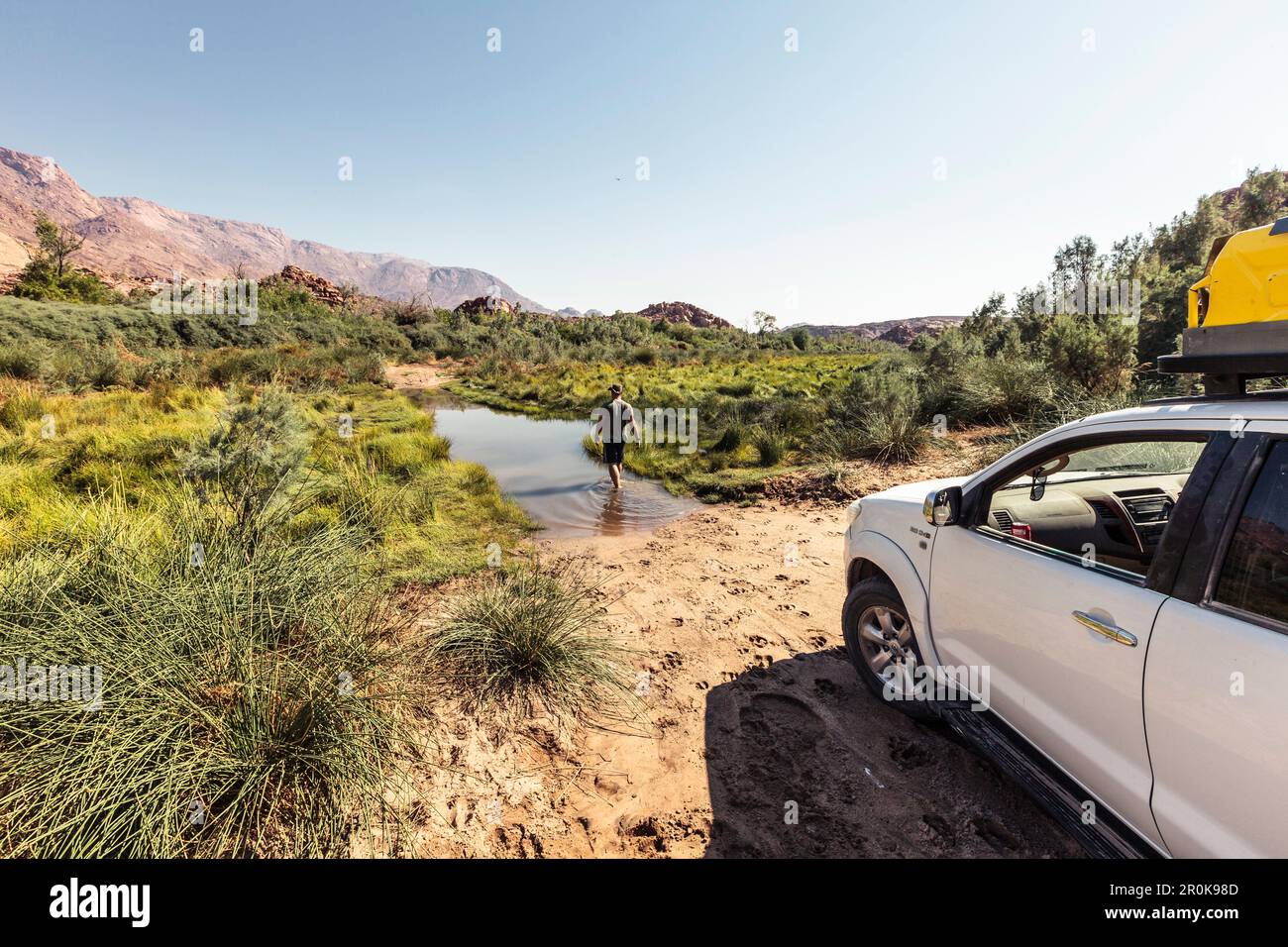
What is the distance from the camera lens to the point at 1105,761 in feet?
6.45

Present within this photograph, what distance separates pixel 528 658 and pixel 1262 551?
3531mm

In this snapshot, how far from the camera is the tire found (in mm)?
3232

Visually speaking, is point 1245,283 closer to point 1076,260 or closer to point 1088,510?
point 1088,510

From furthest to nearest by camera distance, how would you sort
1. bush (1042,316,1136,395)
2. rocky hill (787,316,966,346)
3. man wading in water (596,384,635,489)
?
rocky hill (787,316,966,346) < bush (1042,316,1136,395) < man wading in water (596,384,635,489)

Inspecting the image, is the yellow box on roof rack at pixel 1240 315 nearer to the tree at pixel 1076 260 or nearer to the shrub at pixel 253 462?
the shrub at pixel 253 462

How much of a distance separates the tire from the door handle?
111 cm

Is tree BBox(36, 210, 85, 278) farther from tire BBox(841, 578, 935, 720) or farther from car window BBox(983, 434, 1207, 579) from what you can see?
car window BBox(983, 434, 1207, 579)

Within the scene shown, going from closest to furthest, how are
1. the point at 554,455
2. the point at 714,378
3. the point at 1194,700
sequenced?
the point at 1194,700 < the point at 554,455 < the point at 714,378

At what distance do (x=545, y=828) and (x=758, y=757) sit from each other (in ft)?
4.18

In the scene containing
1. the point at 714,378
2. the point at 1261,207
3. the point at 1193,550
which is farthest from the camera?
the point at 1261,207

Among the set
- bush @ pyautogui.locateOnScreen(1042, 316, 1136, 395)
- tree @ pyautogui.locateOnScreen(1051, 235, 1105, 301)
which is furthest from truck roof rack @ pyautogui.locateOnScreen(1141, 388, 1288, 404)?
tree @ pyautogui.locateOnScreen(1051, 235, 1105, 301)

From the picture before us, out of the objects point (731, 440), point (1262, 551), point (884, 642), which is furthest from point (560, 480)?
point (1262, 551)
